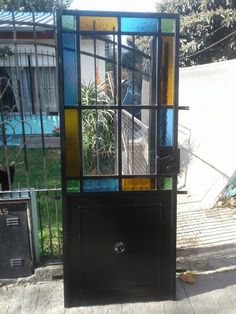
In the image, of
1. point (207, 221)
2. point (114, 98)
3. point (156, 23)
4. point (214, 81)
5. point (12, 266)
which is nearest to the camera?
point (156, 23)

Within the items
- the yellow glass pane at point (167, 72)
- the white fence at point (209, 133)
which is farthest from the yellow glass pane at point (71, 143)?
the white fence at point (209, 133)

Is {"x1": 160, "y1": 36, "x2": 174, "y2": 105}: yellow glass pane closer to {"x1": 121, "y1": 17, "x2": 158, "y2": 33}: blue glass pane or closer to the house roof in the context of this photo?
{"x1": 121, "y1": 17, "x2": 158, "y2": 33}: blue glass pane

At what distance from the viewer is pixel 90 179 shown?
2.76m

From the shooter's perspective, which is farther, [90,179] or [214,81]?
[214,81]

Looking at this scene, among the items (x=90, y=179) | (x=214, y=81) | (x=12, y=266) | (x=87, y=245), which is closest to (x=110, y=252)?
(x=87, y=245)

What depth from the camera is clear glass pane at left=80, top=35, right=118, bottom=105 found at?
2.68 metres

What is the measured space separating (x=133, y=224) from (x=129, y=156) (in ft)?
1.85

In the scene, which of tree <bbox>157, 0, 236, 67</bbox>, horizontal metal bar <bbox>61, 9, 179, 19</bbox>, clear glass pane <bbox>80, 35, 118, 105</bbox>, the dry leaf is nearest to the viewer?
horizontal metal bar <bbox>61, 9, 179, 19</bbox>

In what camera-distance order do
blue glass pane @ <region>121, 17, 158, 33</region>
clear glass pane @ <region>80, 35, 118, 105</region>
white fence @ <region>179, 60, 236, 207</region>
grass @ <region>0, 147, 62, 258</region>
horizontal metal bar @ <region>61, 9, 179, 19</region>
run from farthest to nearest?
white fence @ <region>179, 60, 236, 207</region>
grass @ <region>0, 147, 62, 258</region>
clear glass pane @ <region>80, 35, 118, 105</region>
blue glass pane @ <region>121, 17, 158, 33</region>
horizontal metal bar @ <region>61, 9, 179, 19</region>

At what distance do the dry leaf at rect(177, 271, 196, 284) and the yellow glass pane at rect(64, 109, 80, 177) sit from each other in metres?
1.47

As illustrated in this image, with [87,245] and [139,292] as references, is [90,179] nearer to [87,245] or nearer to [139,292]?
[87,245]

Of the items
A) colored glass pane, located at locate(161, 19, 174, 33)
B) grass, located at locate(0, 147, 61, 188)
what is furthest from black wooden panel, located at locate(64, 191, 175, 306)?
grass, located at locate(0, 147, 61, 188)

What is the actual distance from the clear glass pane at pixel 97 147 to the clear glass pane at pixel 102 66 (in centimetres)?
15

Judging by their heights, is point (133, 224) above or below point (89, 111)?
below
